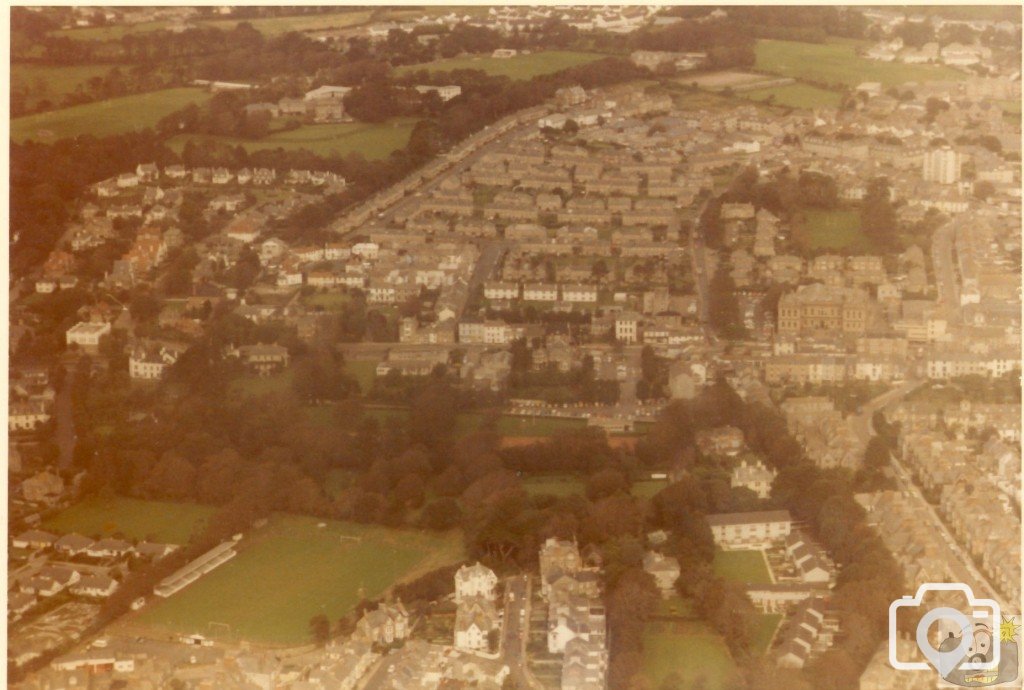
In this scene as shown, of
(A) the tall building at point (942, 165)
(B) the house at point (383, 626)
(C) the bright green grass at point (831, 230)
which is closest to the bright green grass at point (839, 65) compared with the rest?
(A) the tall building at point (942, 165)

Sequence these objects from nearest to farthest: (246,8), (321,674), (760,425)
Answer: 1. (321,674)
2. (760,425)
3. (246,8)

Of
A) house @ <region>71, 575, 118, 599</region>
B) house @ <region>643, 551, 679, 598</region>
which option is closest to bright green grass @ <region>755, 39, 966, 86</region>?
house @ <region>643, 551, 679, 598</region>

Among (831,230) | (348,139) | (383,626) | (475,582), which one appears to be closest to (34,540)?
(383,626)

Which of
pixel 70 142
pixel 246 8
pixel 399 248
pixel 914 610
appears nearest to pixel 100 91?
pixel 70 142

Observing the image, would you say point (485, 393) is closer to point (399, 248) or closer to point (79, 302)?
point (399, 248)

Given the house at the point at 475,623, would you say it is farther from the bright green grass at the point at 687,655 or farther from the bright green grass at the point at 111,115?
the bright green grass at the point at 111,115

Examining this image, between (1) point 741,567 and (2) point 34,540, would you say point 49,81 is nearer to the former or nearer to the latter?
(2) point 34,540
